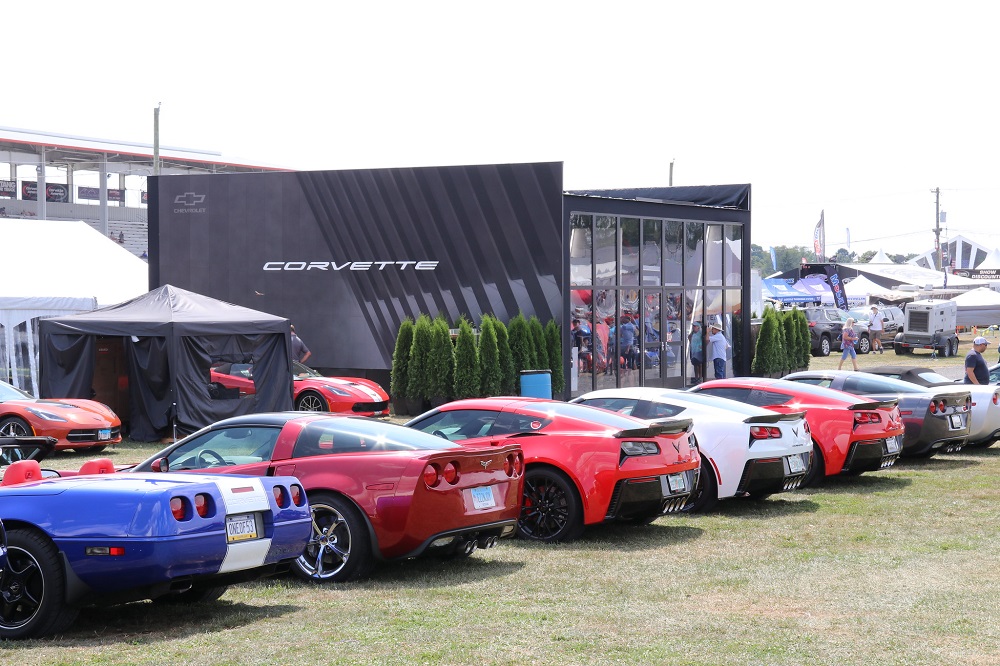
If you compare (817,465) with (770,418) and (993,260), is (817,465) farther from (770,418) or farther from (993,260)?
(993,260)

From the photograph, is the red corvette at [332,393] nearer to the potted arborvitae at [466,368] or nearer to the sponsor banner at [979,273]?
the potted arborvitae at [466,368]

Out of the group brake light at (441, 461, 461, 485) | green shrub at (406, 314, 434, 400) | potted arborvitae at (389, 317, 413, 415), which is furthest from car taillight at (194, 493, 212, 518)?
potted arborvitae at (389, 317, 413, 415)

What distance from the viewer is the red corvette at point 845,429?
534 inches

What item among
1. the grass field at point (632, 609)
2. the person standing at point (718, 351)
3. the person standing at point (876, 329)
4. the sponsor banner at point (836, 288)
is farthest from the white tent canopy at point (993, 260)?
the grass field at point (632, 609)

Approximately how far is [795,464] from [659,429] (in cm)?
243

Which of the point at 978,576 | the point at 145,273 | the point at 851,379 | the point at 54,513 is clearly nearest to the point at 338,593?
the point at 54,513

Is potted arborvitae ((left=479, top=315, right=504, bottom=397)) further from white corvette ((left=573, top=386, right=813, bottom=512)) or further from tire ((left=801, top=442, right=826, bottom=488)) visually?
white corvette ((left=573, top=386, right=813, bottom=512))

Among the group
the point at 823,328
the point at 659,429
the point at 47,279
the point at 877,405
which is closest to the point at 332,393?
the point at 47,279

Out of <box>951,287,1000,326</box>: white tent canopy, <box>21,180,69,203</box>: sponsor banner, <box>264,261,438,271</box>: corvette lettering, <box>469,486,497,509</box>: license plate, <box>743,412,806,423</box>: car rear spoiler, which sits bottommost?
<box>469,486,497,509</box>: license plate

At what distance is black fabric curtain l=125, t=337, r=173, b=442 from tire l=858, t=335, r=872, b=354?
3272cm

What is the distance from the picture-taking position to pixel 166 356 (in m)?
19.5

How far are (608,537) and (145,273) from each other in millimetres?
18326

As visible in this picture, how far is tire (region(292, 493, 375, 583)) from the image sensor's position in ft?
27.1

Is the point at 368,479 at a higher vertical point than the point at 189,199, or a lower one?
lower
